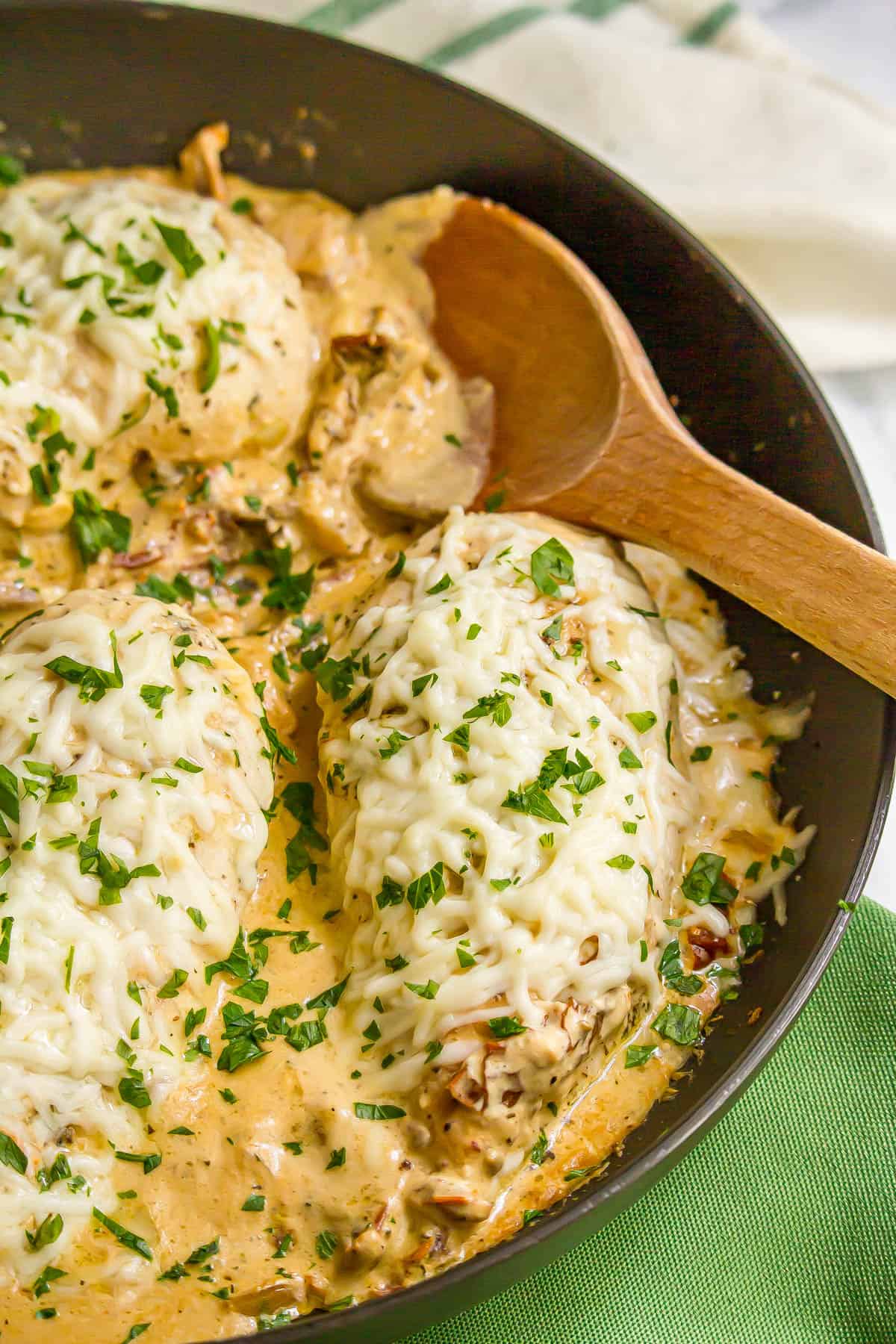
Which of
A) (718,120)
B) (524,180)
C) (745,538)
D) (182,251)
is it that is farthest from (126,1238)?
(718,120)

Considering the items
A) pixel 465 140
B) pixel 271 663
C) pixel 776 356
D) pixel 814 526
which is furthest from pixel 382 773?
pixel 465 140

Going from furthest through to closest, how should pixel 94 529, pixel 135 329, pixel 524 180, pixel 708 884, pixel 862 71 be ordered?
pixel 862 71, pixel 524 180, pixel 94 529, pixel 135 329, pixel 708 884

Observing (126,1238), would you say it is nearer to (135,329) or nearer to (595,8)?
(135,329)

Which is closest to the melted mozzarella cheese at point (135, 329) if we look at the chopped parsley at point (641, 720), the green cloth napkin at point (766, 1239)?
the chopped parsley at point (641, 720)

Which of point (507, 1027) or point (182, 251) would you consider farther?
point (182, 251)

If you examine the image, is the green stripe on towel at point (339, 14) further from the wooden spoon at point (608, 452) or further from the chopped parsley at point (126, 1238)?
the chopped parsley at point (126, 1238)
